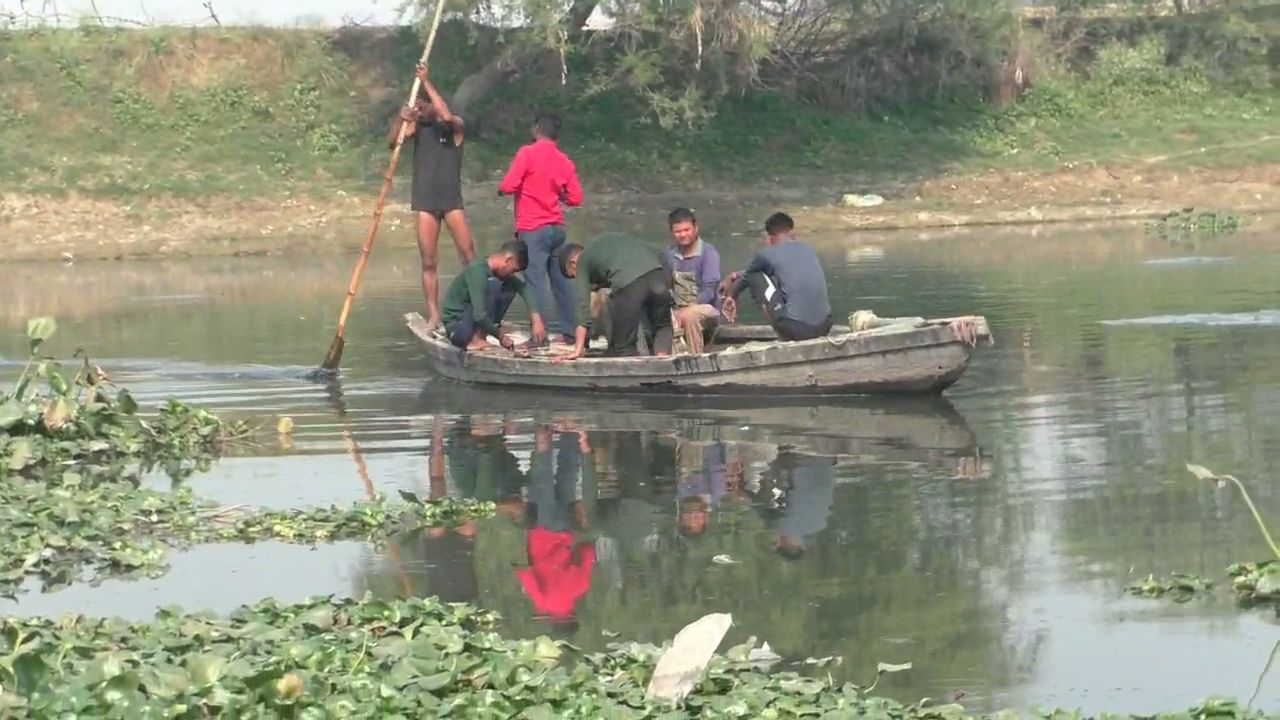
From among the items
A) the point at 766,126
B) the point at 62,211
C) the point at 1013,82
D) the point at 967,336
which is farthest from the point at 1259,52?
the point at 967,336

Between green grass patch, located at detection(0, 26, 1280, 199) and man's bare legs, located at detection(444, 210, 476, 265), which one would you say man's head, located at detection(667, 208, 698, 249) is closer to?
man's bare legs, located at detection(444, 210, 476, 265)

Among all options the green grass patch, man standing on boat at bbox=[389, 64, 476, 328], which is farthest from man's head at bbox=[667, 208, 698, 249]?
the green grass patch

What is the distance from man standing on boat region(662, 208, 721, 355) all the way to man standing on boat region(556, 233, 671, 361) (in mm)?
96

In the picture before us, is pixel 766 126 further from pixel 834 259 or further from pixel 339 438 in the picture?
pixel 339 438

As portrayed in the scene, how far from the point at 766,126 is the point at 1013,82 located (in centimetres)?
477

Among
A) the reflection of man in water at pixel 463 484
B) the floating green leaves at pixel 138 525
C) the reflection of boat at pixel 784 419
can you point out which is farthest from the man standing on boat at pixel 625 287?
the floating green leaves at pixel 138 525

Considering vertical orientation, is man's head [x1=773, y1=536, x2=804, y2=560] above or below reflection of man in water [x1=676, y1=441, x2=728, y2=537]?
above

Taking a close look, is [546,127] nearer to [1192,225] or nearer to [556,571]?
[556,571]

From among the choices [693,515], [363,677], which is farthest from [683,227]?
[363,677]

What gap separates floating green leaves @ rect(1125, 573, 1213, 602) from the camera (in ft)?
30.8

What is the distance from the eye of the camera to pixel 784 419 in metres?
15.2

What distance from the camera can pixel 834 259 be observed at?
28.5 meters

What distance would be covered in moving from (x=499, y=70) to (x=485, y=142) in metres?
1.21

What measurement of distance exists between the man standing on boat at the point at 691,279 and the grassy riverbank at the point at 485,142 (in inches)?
656
